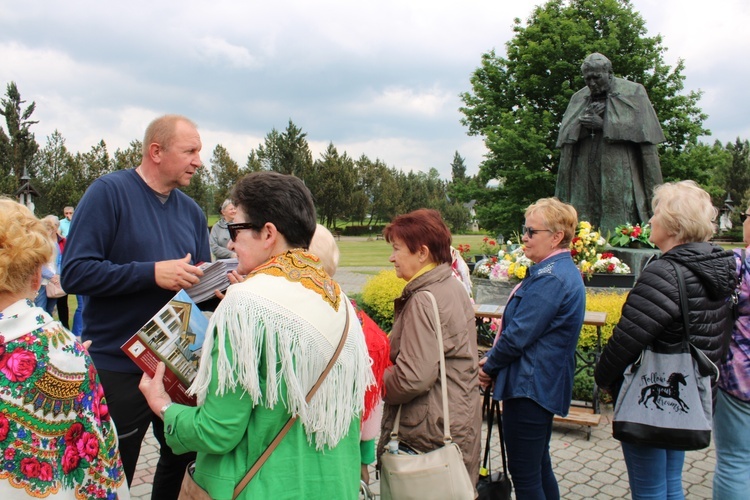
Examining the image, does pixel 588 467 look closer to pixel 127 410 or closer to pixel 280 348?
pixel 127 410

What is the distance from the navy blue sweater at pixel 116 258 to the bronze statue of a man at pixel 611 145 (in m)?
7.20

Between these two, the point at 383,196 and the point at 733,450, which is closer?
the point at 733,450

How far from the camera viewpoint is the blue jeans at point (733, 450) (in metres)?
2.77

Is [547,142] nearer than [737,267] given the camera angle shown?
No

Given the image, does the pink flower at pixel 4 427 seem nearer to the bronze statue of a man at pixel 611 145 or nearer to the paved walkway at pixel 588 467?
the paved walkway at pixel 588 467

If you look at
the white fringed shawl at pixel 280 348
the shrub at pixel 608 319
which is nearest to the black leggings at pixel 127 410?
the white fringed shawl at pixel 280 348

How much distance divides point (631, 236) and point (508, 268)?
6.31 feet

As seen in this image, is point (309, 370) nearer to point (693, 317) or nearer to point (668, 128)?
point (693, 317)

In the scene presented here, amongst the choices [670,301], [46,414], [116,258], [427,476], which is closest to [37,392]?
[46,414]

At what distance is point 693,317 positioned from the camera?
2.48m

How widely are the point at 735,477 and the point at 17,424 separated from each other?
10.1 ft

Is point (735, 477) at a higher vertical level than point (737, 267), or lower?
lower

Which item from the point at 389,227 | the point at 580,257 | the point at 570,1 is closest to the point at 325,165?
the point at 570,1

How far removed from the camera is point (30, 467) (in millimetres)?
1646
